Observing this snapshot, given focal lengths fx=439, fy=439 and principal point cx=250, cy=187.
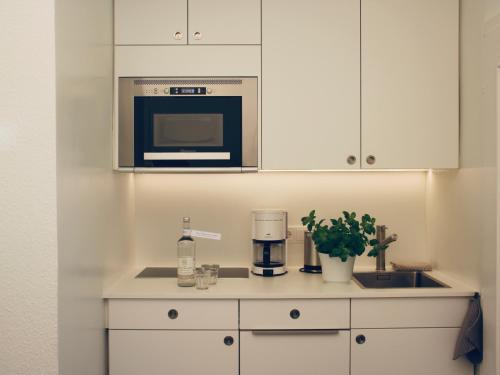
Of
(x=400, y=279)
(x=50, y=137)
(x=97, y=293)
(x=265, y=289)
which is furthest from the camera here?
(x=400, y=279)

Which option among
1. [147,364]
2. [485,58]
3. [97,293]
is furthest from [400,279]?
[97,293]

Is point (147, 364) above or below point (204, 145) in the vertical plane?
below

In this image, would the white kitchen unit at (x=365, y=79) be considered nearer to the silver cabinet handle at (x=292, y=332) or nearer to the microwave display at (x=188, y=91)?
the microwave display at (x=188, y=91)

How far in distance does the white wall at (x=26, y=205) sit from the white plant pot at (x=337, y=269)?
1229 mm

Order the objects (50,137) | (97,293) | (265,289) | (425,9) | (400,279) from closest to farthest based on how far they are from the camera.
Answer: (50,137) < (97,293) < (265,289) < (425,9) < (400,279)

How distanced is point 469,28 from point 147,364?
2.16m

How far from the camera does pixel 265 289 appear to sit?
203 cm

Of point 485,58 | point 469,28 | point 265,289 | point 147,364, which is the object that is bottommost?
point 147,364

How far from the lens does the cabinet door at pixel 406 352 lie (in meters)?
1.99

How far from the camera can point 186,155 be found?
7.16ft

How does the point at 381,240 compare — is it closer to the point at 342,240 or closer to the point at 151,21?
the point at 342,240

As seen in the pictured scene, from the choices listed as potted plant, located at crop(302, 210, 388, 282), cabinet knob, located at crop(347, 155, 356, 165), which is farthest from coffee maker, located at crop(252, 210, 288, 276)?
cabinet knob, located at crop(347, 155, 356, 165)

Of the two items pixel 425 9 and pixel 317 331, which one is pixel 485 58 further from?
pixel 317 331

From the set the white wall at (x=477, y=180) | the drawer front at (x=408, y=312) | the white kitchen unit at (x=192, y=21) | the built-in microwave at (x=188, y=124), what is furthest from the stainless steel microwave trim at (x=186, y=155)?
the white wall at (x=477, y=180)
